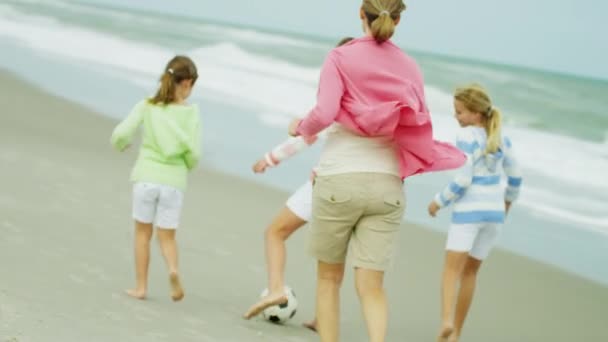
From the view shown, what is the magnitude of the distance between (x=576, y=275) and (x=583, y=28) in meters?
14.3

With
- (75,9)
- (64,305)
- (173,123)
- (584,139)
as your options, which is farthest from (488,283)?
(75,9)

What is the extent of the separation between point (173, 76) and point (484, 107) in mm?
1439

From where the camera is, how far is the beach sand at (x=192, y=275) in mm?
4461

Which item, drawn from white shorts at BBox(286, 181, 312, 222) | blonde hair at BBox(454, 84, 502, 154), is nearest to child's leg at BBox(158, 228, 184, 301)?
white shorts at BBox(286, 181, 312, 222)

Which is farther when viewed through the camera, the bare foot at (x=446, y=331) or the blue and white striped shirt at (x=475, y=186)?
the blue and white striped shirt at (x=475, y=186)

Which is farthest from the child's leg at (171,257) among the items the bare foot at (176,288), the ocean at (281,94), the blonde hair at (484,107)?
the ocean at (281,94)

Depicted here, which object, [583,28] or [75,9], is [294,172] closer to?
[583,28]

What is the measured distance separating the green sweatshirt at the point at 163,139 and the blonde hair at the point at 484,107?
125cm

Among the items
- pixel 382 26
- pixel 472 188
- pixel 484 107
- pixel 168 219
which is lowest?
pixel 168 219

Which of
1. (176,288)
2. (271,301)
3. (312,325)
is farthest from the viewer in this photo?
(312,325)

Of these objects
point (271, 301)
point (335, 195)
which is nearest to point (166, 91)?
point (271, 301)

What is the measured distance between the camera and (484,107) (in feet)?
17.2

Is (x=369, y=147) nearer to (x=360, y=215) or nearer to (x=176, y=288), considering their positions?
(x=360, y=215)

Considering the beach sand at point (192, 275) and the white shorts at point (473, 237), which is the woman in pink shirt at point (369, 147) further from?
the white shorts at point (473, 237)
